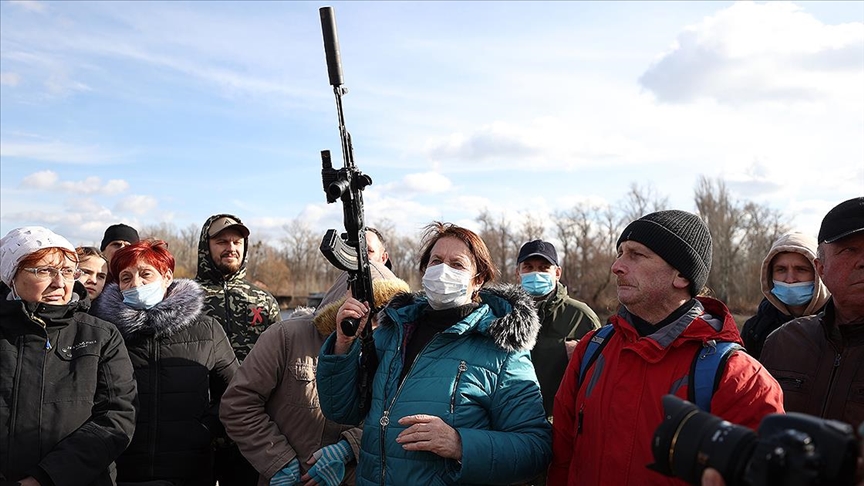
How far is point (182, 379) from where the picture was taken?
436 centimetres

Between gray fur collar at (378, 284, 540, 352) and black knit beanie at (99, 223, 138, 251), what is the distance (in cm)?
402

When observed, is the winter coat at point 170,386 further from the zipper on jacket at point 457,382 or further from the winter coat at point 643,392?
the winter coat at point 643,392

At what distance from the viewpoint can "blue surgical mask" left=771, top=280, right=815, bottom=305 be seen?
4496 mm

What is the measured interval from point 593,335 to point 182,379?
8.89ft

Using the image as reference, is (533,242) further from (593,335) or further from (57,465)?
(57,465)

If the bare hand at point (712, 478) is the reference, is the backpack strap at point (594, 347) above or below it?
above

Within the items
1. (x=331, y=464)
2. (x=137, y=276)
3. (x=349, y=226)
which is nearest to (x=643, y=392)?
(x=349, y=226)

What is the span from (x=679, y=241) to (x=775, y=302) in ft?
7.00

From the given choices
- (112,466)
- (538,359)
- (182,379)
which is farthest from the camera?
(538,359)

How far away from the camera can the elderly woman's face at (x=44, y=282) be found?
12.5 ft

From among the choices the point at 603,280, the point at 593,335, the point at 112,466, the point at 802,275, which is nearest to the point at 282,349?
the point at 112,466

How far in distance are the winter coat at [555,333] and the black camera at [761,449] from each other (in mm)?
3212

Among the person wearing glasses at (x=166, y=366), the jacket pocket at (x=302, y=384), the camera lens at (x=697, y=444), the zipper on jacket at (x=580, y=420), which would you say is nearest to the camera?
the camera lens at (x=697, y=444)

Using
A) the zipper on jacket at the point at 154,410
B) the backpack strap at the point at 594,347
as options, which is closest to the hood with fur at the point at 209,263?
the zipper on jacket at the point at 154,410
